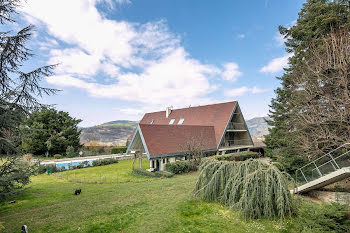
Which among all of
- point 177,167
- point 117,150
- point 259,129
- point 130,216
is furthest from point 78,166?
point 259,129

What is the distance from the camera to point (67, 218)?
21.2ft

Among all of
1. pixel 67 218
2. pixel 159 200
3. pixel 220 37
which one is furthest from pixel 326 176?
pixel 220 37

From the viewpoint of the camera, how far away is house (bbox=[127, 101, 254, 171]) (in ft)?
55.6

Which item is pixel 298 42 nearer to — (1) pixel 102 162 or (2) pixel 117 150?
(1) pixel 102 162

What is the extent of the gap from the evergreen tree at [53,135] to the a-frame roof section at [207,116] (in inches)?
614

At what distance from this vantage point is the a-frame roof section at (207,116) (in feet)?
77.3

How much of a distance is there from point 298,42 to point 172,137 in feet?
51.5

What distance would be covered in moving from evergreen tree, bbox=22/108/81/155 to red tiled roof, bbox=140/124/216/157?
75.7ft

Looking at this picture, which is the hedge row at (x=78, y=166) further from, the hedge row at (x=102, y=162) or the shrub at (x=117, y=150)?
the shrub at (x=117, y=150)

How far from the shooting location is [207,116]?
26.5 metres

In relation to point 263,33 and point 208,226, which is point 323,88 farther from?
point 208,226

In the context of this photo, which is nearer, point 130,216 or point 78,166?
point 130,216

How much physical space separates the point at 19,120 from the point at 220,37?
18760 mm

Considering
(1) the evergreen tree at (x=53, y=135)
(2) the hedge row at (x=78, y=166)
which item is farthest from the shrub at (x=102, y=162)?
(1) the evergreen tree at (x=53, y=135)
